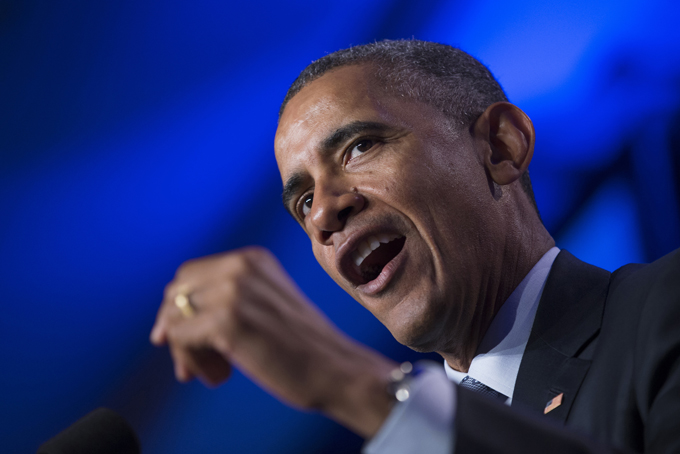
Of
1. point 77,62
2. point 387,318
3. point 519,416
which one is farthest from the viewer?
point 77,62

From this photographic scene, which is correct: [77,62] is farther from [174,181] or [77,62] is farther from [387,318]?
[387,318]

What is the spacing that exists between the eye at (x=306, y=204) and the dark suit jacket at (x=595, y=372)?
651mm

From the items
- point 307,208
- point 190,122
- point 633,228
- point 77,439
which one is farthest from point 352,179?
point 633,228

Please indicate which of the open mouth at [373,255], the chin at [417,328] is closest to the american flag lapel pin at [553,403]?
the chin at [417,328]

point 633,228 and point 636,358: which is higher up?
point 633,228

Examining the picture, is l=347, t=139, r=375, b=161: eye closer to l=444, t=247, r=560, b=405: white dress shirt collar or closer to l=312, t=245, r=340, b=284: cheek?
l=312, t=245, r=340, b=284: cheek

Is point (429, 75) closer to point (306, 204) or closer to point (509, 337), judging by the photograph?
point (306, 204)

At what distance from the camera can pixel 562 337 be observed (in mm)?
1170

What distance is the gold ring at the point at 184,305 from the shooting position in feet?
1.95

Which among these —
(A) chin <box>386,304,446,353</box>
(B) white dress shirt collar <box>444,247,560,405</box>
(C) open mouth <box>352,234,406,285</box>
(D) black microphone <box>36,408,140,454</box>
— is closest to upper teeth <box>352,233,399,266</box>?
(C) open mouth <box>352,234,406,285</box>

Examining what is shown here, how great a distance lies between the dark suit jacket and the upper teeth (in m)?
0.39

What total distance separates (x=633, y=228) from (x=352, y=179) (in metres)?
1.08

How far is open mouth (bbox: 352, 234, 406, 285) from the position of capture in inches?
52.4

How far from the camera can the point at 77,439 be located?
2.48 feet
